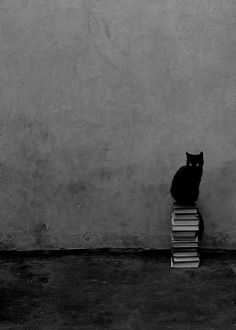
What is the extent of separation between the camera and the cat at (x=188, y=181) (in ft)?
15.2

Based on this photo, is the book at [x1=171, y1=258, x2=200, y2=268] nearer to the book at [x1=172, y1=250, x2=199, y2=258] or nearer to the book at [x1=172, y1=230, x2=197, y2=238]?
the book at [x1=172, y1=250, x2=199, y2=258]

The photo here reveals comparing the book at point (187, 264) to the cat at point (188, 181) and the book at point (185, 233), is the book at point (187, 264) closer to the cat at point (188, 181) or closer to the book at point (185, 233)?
the book at point (185, 233)

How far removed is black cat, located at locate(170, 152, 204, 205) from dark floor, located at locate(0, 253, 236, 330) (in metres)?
0.65

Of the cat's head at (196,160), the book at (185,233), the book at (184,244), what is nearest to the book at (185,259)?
the book at (184,244)

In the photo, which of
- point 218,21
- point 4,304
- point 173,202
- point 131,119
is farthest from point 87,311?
point 218,21

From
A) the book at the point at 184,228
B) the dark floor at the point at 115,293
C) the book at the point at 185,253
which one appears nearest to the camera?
the dark floor at the point at 115,293

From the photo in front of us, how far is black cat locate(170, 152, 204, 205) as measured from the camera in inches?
182

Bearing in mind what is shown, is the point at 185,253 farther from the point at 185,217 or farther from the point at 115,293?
the point at 115,293

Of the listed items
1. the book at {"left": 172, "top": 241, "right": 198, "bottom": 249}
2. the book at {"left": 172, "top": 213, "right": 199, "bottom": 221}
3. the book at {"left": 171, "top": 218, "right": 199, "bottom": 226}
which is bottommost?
the book at {"left": 172, "top": 241, "right": 198, "bottom": 249}

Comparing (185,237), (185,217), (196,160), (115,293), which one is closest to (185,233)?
(185,237)

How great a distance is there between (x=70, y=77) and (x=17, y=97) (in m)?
0.52

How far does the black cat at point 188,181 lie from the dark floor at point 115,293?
646 millimetres

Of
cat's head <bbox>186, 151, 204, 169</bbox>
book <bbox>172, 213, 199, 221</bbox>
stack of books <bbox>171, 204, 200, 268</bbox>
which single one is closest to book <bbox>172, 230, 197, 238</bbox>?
stack of books <bbox>171, 204, 200, 268</bbox>

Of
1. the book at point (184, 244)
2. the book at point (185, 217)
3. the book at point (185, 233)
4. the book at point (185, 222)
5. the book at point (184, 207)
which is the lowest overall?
the book at point (184, 244)
